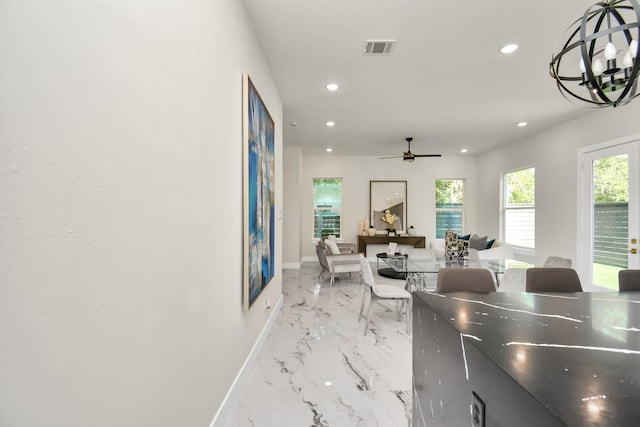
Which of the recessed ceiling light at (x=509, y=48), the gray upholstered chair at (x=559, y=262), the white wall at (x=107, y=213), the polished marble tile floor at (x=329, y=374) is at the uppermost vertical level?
the recessed ceiling light at (x=509, y=48)

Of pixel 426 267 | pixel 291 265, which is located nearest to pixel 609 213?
pixel 426 267

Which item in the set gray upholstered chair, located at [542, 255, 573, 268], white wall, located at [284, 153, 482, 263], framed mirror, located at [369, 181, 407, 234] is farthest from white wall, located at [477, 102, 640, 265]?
framed mirror, located at [369, 181, 407, 234]

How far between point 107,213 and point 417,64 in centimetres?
315

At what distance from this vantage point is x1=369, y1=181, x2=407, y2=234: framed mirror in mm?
8180

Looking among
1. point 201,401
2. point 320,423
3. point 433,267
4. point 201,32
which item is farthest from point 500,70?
point 201,401

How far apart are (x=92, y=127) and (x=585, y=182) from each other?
19.7 ft

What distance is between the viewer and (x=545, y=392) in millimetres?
682

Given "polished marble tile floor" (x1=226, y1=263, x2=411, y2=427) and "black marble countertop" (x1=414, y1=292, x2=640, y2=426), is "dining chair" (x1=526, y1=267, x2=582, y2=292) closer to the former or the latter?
"black marble countertop" (x1=414, y1=292, x2=640, y2=426)

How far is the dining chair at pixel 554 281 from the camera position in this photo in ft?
7.33

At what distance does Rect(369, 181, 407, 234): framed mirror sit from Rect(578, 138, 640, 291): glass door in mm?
3852

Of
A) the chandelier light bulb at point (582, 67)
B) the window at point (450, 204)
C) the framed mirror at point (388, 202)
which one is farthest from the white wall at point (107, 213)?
the window at point (450, 204)

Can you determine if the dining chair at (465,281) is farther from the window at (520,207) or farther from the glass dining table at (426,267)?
the window at (520,207)

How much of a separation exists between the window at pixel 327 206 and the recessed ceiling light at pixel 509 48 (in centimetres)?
549

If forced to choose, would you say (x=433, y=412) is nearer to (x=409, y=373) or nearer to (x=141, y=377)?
(x=141, y=377)
